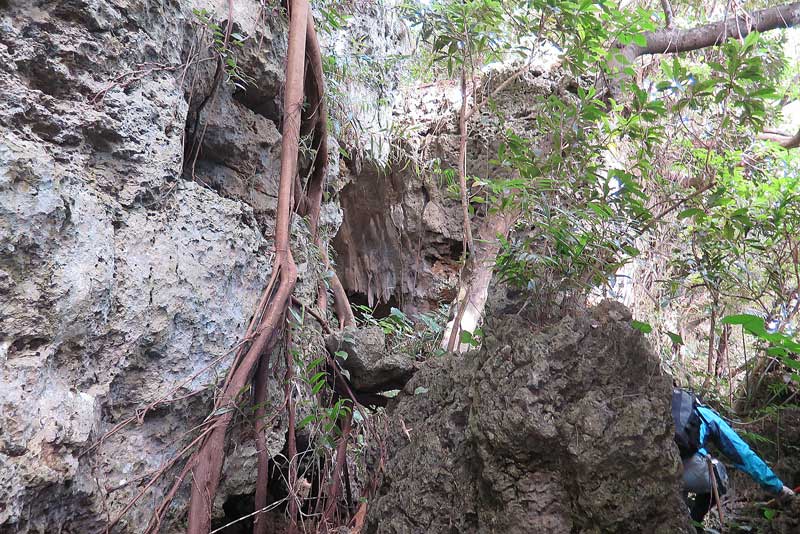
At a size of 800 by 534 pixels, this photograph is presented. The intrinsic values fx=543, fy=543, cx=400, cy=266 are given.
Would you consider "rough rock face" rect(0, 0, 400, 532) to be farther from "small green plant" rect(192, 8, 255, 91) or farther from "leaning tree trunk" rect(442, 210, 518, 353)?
"leaning tree trunk" rect(442, 210, 518, 353)

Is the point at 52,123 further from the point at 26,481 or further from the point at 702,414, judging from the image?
the point at 702,414

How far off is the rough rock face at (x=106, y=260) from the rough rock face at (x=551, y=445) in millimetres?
953

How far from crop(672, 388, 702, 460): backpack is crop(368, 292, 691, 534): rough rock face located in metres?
0.36

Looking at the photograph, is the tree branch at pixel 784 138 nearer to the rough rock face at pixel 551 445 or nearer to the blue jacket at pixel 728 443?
the blue jacket at pixel 728 443

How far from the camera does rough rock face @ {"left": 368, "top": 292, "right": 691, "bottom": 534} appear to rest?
5.71 feet

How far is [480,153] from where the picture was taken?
19.5 ft

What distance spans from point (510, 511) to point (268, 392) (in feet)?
4.22

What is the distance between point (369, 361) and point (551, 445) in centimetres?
124

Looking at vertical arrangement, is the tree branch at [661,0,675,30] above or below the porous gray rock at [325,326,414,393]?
above

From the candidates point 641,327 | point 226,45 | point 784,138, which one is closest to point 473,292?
point 641,327

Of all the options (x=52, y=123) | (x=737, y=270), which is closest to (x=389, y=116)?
(x=737, y=270)

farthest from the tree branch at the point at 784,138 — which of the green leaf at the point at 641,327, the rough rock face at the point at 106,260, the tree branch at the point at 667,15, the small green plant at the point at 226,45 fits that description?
the rough rock face at the point at 106,260

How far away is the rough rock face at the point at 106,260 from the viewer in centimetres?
158

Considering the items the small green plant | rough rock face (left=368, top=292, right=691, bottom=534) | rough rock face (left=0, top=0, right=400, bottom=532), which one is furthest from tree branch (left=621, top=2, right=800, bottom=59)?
rough rock face (left=0, top=0, right=400, bottom=532)
